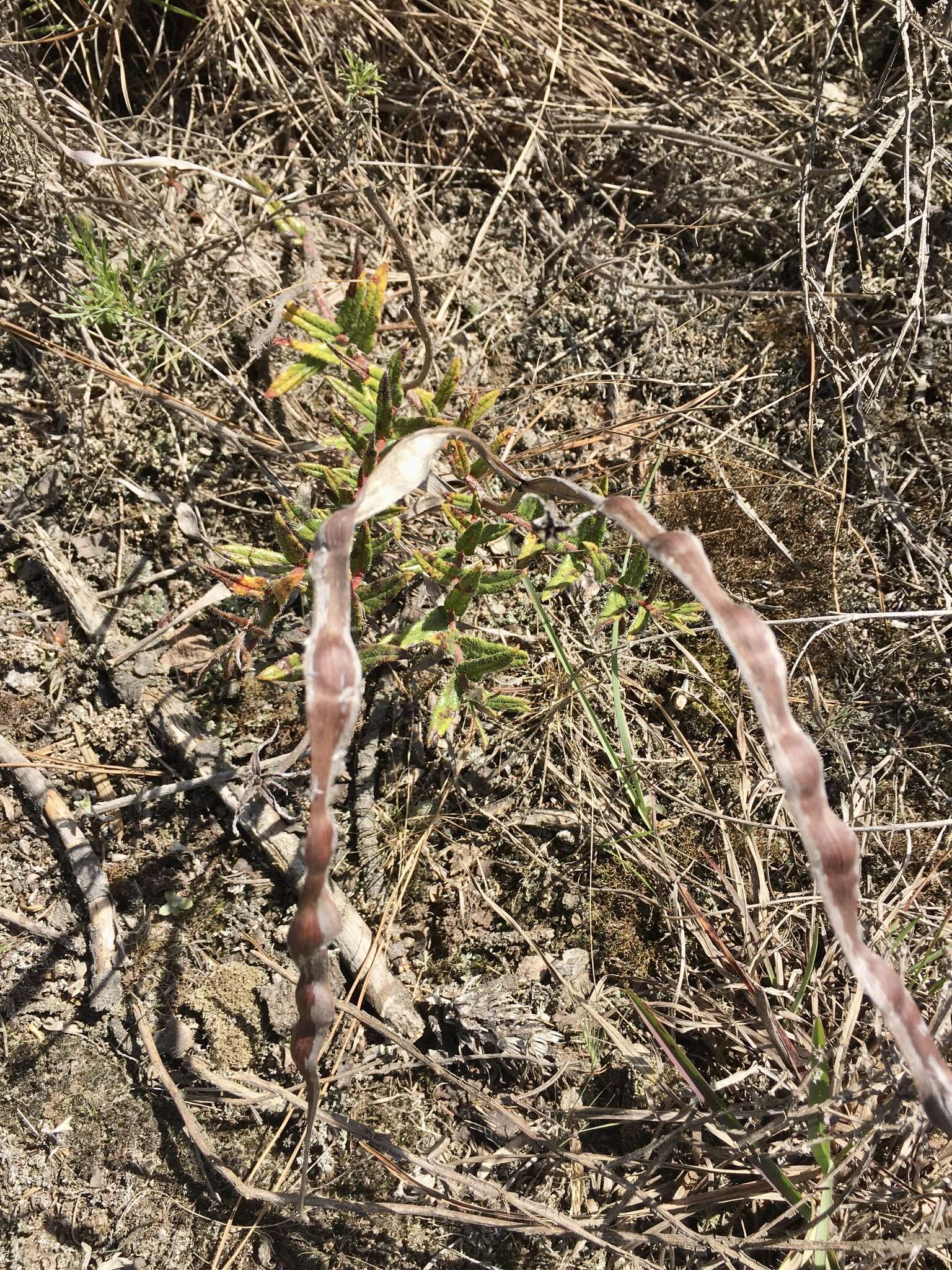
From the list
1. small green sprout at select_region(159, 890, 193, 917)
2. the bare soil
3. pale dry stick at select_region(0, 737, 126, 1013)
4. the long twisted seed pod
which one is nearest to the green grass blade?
the bare soil

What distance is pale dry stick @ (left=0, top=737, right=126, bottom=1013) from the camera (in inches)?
73.3

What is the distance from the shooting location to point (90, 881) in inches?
75.4

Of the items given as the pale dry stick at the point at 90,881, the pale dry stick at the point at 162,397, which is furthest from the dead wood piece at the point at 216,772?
the pale dry stick at the point at 162,397

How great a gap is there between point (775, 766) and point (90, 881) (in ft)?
5.21

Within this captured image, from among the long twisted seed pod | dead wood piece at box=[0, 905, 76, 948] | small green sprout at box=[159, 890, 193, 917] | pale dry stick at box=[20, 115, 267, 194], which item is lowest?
small green sprout at box=[159, 890, 193, 917]

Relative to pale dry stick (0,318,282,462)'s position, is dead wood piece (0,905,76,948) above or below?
below

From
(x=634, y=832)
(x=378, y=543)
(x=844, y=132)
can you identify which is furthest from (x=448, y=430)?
(x=844, y=132)

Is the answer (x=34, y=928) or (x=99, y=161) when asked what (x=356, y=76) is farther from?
(x=34, y=928)

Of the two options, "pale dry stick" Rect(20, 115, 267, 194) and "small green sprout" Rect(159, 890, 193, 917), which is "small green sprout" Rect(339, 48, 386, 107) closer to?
"pale dry stick" Rect(20, 115, 267, 194)

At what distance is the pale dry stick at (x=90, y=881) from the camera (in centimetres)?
186

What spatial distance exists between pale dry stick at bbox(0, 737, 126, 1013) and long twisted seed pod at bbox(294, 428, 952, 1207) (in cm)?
100

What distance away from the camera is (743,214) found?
2566 millimetres

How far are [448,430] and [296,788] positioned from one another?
104 cm

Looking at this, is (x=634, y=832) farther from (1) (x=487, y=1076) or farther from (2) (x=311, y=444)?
(2) (x=311, y=444)
